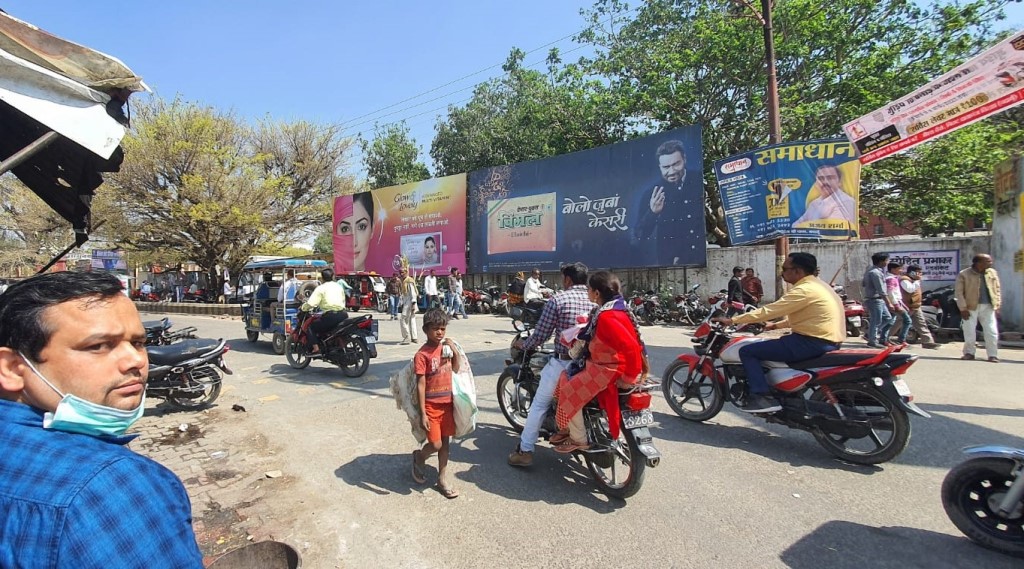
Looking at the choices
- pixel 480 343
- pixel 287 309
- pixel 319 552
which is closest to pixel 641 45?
pixel 480 343

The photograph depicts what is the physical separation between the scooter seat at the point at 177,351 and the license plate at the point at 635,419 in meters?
5.01

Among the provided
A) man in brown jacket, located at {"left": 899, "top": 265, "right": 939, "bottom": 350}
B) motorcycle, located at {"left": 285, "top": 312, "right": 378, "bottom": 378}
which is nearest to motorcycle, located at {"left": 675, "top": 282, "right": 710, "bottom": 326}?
man in brown jacket, located at {"left": 899, "top": 265, "right": 939, "bottom": 350}

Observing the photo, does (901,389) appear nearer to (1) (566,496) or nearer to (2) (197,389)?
(1) (566,496)

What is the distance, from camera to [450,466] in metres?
4.09

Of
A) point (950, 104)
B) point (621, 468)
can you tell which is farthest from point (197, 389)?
point (950, 104)

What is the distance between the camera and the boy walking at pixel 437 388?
3.54 metres

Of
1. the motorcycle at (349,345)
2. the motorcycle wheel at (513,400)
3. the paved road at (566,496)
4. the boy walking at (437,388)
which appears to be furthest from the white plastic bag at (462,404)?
the motorcycle at (349,345)

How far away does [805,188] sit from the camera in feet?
41.5

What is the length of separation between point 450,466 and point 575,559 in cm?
153

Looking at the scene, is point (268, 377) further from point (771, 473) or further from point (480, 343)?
point (771, 473)

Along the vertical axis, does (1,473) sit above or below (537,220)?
below

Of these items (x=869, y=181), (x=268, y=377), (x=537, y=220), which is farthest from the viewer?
(x=537, y=220)

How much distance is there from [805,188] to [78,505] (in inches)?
571

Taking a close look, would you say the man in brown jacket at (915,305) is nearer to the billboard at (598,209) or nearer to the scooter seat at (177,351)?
the billboard at (598,209)
